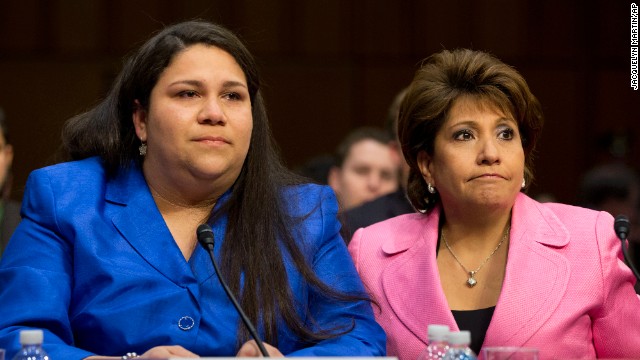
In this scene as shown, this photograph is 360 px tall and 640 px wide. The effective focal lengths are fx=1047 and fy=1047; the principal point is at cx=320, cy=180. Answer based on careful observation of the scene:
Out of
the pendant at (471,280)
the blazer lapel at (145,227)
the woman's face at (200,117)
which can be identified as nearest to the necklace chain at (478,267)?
the pendant at (471,280)

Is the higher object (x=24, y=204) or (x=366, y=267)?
(x=24, y=204)

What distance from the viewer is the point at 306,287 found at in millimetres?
2629

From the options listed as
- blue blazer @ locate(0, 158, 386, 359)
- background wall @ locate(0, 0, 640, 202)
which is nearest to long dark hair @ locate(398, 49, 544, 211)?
blue blazer @ locate(0, 158, 386, 359)

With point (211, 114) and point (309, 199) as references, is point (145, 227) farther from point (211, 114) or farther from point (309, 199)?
point (309, 199)

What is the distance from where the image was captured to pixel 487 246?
2975 millimetres

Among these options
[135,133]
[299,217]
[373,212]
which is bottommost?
[373,212]

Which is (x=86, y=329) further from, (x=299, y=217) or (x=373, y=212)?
(x=373, y=212)

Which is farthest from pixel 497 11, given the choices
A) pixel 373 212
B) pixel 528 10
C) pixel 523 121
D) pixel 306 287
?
pixel 306 287

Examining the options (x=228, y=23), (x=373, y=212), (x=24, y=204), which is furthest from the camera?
(x=228, y=23)

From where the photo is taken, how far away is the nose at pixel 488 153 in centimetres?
279

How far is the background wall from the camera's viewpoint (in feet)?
24.0

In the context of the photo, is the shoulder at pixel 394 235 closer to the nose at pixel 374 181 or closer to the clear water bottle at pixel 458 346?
the clear water bottle at pixel 458 346

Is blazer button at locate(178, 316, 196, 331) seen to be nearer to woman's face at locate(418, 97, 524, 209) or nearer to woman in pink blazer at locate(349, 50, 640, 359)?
woman in pink blazer at locate(349, 50, 640, 359)

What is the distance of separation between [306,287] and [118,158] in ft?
2.08
